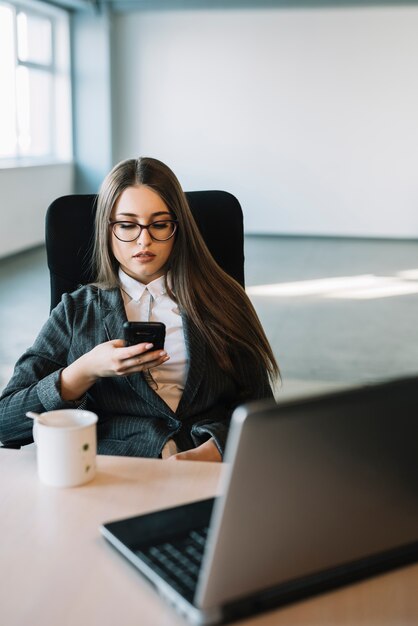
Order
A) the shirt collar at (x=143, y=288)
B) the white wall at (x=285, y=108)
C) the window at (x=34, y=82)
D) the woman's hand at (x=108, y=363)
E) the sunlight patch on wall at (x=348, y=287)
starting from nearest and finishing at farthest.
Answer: the woman's hand at (x=108, y=363) < the shirt collar at (x=143, y=288) < the sunlight patch on wall at (x=348, y=287) < the window at (x=34, y=82) < the white wall at (x=285, y=108)

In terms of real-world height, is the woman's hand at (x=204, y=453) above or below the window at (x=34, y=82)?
below

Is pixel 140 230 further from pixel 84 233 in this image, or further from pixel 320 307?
pixel 320 307

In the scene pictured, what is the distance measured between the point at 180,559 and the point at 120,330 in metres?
0.81

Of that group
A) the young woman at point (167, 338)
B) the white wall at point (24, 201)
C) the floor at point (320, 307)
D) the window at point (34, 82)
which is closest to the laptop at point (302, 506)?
the young woman at point (167, 338)

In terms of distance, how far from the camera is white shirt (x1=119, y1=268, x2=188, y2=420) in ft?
5.34

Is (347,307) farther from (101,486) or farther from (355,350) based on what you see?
(101,486)

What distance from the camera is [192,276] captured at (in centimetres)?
168

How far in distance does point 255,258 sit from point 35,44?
139 inches

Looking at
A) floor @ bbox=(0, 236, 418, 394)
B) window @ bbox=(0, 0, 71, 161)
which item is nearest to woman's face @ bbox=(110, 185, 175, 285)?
floor @ bbox=(0, 236, 418, 394)

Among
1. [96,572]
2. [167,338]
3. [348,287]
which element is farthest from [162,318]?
[348,287]

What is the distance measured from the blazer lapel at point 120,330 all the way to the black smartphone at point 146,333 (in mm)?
215

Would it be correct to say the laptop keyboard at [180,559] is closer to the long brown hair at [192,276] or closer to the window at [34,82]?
the long brown hair at [192,276]

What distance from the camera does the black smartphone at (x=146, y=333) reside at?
1316mm

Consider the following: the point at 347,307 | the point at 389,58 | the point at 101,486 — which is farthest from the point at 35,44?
the point at 101,486
